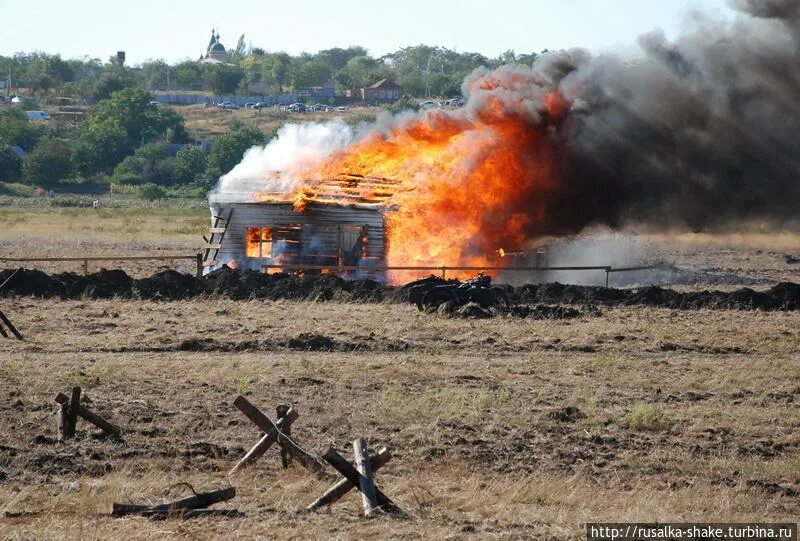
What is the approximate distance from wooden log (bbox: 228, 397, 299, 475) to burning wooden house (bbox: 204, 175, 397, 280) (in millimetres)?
20032

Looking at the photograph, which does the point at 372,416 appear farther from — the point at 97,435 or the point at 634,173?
the point at 634,173

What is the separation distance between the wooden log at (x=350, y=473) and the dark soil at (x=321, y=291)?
17.6m

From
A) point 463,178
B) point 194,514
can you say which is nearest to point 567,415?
point 194,514

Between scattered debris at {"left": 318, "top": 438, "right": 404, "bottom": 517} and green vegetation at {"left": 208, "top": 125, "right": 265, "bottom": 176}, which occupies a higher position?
green vegetation at {"left": 208, "top": 125, "right": 265, "bottom": 176}

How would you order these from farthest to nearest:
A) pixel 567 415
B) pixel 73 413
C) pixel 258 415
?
1. pixel 567 415
2. pixel 73 413
3. pixel 258 415

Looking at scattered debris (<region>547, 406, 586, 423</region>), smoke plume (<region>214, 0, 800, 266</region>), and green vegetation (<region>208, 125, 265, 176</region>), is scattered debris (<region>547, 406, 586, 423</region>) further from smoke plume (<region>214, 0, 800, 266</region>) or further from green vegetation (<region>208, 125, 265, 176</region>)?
green vegetation (<region>208, 125, 265, 176</region>)

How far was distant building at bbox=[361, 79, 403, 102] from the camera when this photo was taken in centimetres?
15888

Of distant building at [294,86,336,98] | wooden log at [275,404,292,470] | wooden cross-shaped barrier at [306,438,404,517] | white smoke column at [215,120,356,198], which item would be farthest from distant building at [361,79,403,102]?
wooden cross-shaped barrier at [306,438,404,517]

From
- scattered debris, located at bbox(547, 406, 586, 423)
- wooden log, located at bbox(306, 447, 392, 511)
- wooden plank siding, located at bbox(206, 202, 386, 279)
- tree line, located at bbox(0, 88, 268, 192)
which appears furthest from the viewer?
tree line, located at bbox(0, 88, 268, 192)

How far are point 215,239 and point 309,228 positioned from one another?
359 cm

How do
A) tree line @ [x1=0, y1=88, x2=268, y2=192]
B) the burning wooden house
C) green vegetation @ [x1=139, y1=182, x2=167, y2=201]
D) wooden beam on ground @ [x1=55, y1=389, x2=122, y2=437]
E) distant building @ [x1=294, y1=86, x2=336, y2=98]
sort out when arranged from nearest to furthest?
wooden beam on ground @ [x1=55, y1=389, x2=122, y2=437]
the burning wooden house
green vegetation @ [x1=139, y1=182, x2=167, y2=201]
tree line @ [x1=0, y1=88, x2=268, y2=192]
distant building @ [x1=294, y1=86, x2=336, y2=98]

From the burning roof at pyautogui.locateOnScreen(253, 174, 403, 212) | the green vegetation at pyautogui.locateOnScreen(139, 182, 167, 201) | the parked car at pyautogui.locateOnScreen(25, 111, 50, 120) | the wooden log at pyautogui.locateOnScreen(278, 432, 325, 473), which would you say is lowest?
the green vegetation at pyautogui.locateOnScreen(139, 182, 167, 201)

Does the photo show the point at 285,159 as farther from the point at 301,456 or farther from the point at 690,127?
the point at 301,456

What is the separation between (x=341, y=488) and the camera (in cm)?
1340
